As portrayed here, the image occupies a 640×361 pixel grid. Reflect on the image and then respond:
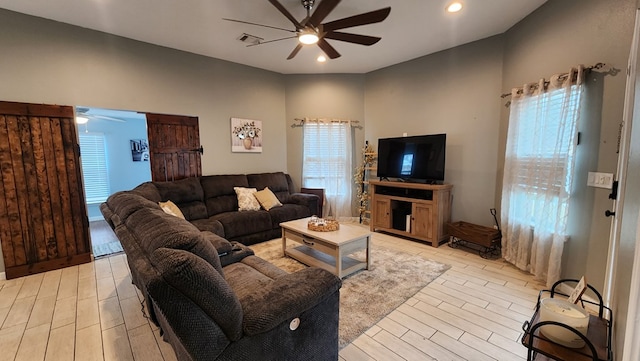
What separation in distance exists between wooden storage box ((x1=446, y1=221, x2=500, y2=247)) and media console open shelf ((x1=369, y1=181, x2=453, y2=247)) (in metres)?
0.19

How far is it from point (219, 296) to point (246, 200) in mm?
3242

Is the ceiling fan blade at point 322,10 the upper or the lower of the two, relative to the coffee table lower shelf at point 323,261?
upper

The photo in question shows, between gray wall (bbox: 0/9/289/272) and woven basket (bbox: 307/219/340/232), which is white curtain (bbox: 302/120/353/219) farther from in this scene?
woven basket (bbox: 307/219/340/232)

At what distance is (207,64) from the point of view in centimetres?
430

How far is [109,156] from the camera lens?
5758 mm

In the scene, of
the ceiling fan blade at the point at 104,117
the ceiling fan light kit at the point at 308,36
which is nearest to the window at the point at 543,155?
the ceiling fan light kit at the point at 308,36

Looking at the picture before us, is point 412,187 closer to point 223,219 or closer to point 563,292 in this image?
point 563,292

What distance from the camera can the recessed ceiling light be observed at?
2.81 metres

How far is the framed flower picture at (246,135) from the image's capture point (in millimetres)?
4668

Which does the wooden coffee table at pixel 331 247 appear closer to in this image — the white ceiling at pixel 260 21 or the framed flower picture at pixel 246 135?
the framed flower picture at pixel 246 135

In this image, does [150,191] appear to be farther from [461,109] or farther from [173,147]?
[461,109]

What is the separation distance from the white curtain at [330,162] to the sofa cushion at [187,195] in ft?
6.88

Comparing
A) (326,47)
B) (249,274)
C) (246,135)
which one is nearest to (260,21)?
(326,47)

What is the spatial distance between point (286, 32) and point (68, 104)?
2.88 meters
